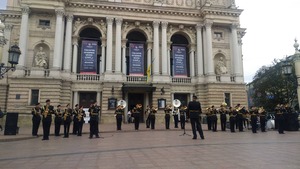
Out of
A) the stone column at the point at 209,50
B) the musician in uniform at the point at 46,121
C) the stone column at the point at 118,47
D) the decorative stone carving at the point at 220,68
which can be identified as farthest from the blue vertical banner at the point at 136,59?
the musician in uniform at the point at 46,121

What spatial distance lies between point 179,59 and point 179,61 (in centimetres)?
31

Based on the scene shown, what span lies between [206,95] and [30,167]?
95.1 ft

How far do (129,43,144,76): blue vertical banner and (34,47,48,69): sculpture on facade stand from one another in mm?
11154

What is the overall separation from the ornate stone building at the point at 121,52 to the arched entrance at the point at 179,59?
0.15 meters

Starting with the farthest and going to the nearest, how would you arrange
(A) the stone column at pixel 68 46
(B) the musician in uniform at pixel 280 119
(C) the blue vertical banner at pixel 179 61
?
1. (C) the blue vertical banner at pixel 179 61
2. (A) the stone column at pixel 68 46
3. (B) the musician in uniform at pixel 280 119

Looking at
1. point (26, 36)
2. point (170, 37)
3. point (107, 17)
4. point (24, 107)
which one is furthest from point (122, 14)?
point (24, 107)

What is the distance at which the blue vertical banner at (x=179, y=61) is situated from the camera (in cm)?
3406

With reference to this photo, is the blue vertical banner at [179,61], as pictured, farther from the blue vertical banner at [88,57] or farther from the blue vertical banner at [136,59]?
the blue vertical banner at [88,57]

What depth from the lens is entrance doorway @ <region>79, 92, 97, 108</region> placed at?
31.4m

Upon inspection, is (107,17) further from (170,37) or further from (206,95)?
(206,95)

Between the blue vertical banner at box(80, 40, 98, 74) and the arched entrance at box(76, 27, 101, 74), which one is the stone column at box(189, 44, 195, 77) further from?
the blue vertical banner at box(80, 40, 98, 74)

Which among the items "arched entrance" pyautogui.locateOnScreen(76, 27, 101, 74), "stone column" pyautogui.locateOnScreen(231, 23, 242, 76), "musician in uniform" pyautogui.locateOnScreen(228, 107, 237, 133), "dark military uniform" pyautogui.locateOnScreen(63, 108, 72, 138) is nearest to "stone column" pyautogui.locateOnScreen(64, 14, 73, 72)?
"arched entrance" pyautogui.locateOnScreen(76, 27, 101, 74)

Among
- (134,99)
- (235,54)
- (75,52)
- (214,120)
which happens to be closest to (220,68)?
(235,54)

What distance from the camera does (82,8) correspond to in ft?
105
